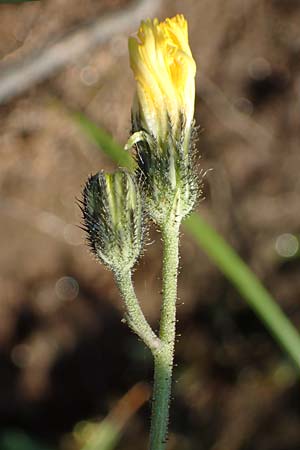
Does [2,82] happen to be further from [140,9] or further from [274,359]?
[274,359]

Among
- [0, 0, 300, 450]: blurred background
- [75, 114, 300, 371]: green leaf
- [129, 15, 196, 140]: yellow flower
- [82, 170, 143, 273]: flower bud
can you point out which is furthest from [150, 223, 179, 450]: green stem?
[0, 0, 300, 450]: blurred background

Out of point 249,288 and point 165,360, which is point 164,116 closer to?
point 165,360

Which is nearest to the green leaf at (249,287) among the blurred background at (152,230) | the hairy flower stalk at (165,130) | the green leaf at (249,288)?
the green leaf at (249,288)

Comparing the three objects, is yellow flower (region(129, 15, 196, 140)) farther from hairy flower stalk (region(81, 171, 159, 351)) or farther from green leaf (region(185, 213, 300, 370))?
green leaf (region(185, 213, 300, 370))

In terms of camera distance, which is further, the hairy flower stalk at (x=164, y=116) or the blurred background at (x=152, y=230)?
the blurred background at (x=152, y=230)

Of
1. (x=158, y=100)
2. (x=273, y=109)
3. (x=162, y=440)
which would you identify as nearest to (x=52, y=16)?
(x=273, y=109)

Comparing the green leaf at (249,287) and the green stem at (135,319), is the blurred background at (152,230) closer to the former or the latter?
the green leaf at (249,287)

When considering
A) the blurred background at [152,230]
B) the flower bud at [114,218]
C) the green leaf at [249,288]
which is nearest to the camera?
the flower bud at [114,218]

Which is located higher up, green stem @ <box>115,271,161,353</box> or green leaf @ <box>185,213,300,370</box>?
green leaf @ <box>185,213,300,370</box>
